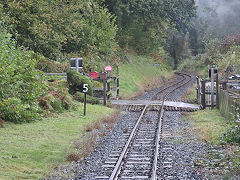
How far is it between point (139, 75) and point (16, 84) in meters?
22.9

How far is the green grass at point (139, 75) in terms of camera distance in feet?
94.8

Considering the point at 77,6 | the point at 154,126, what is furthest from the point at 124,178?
the point at 77,6

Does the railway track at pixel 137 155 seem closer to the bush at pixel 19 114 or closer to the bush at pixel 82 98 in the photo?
the bush at pixel 19 114

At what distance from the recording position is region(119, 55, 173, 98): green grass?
94.8 feet

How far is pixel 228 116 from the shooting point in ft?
51.4

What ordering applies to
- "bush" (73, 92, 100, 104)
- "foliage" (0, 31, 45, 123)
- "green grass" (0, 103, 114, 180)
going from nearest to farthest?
"green grass" (0, 103, 114, 180) < "foliage" (0, 31, 45, 123) < "bush" (73, 92, 100, 104)

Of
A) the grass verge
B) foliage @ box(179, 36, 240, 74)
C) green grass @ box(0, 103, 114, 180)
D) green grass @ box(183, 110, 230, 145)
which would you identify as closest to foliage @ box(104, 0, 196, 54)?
foliage @ box(179, 36, 240, 74)

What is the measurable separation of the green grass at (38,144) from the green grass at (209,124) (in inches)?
149

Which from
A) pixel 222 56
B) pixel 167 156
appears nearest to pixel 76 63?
pixel 167 156

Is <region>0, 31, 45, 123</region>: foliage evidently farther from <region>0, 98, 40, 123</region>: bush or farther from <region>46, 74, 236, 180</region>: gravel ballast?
<region>46, 74, 236, 180</region>: gravel ballast

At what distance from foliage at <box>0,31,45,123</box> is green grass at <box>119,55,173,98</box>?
37.8 ft

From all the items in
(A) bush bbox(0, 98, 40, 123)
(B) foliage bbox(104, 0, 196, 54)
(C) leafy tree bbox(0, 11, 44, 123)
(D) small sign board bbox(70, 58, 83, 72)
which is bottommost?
(A) bush bbox(0, 98, 40, 123)

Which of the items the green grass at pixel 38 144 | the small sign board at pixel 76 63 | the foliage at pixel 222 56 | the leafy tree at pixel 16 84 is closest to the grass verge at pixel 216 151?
the green grass at pixel 38 144

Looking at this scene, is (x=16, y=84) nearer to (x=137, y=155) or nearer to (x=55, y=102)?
(x=55, y=102)
